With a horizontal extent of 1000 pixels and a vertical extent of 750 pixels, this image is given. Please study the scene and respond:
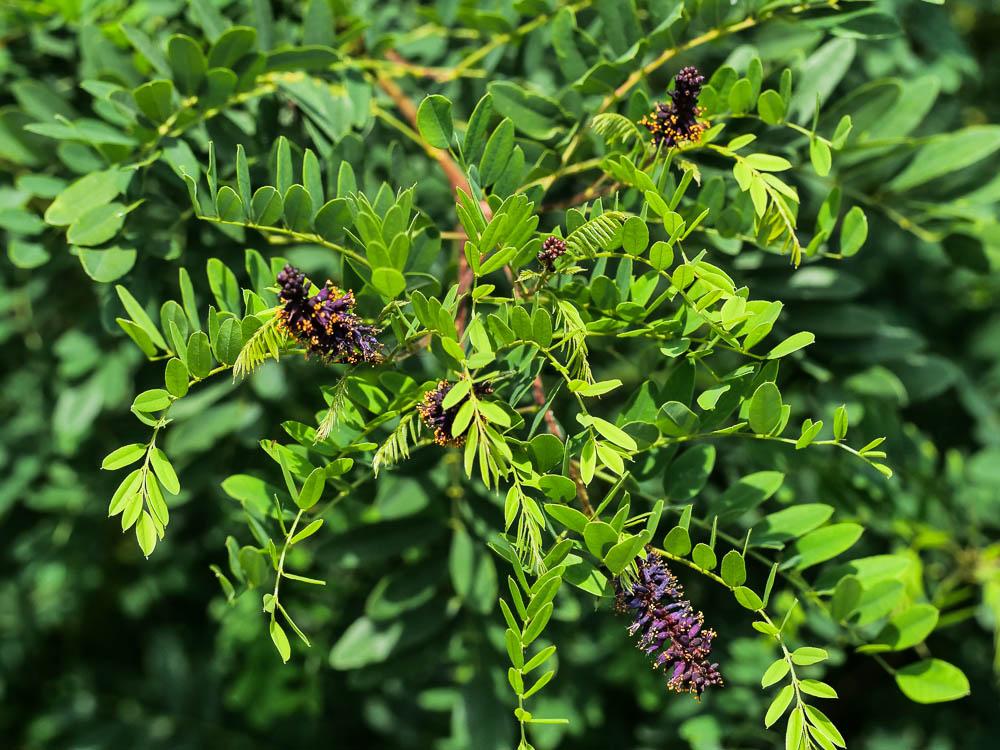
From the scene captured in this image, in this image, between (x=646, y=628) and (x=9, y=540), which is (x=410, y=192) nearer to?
(x=646, y=628)

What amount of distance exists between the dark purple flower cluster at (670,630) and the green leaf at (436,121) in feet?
1.70

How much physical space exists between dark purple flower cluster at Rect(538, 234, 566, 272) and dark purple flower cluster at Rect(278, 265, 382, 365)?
19cm

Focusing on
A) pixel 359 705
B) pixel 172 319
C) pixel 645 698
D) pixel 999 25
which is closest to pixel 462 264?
pixel 172 319

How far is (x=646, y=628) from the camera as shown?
0.93 m

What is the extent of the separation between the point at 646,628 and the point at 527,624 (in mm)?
122

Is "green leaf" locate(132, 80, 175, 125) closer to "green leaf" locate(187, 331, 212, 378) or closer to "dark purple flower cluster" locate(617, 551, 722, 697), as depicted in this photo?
"green leaf" locate(187, 331, 212, 378)

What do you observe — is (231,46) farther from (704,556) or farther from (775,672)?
(775,672)

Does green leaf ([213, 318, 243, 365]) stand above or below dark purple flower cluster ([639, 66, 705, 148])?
below

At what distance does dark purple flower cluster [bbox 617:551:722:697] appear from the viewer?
874 millimetres

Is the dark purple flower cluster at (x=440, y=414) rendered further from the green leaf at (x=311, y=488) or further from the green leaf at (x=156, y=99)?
the green leaf at (x=156, y=99)

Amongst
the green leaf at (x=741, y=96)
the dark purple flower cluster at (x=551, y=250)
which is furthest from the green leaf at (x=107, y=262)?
the green leaf at (x=741, y=96)

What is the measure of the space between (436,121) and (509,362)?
288mm

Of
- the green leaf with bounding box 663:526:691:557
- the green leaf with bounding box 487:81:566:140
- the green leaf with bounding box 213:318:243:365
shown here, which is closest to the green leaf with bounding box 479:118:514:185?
the green leaf with bounding box 487:81:566:140

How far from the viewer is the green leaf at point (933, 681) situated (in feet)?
3.71
